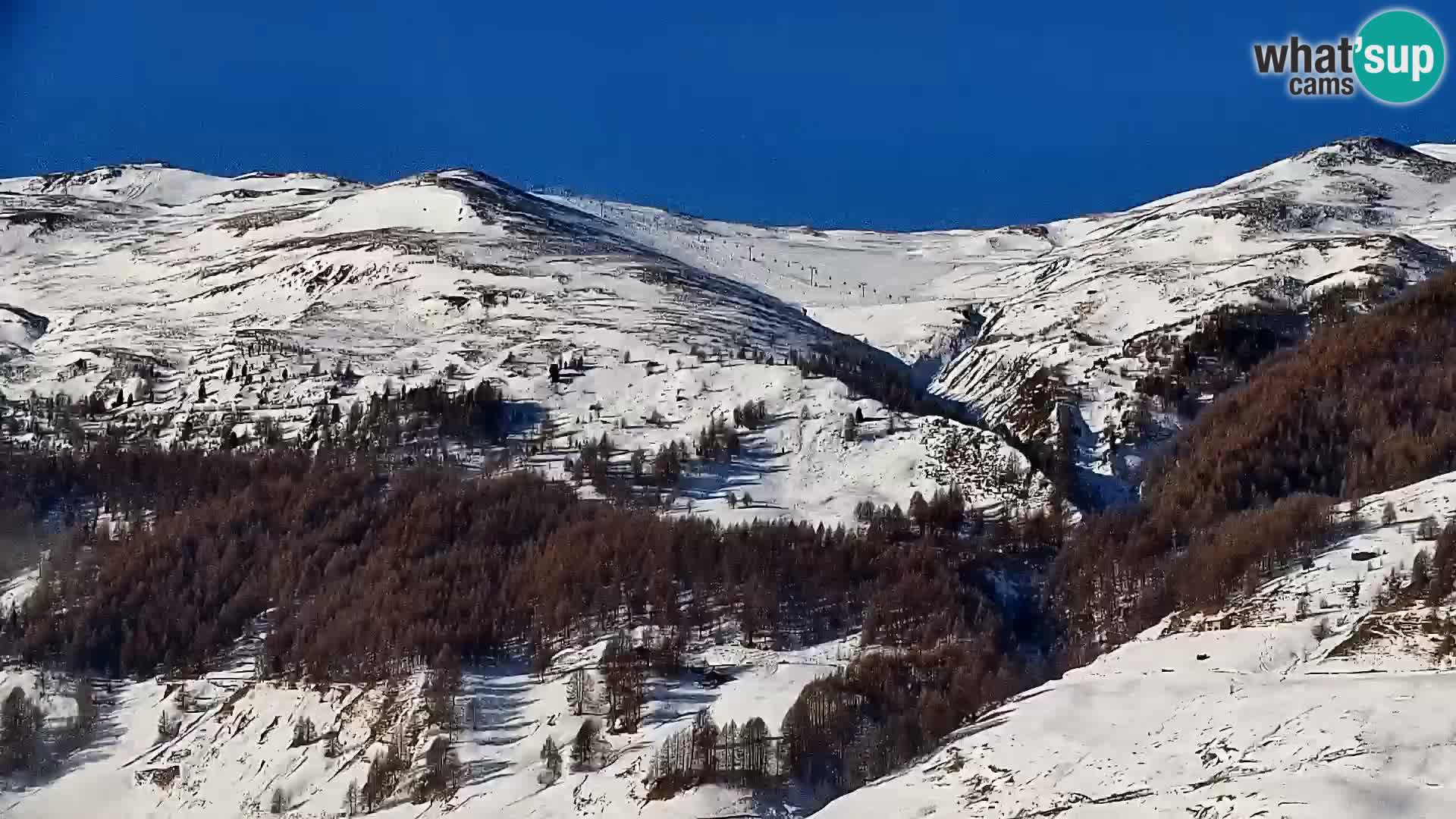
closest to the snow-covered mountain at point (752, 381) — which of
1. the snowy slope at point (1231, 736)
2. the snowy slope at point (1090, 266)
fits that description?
the snowy slope at point (1231, 736)

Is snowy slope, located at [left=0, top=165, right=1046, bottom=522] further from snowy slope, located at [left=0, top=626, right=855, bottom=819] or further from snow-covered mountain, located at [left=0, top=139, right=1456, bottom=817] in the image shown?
snowy slope, located at [left=0, top=626, right=855, bottom=819]

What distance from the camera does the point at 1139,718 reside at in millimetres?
25750

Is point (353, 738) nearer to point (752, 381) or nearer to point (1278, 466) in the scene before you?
point (752, 381)

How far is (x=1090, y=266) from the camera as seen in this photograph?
9638 cm

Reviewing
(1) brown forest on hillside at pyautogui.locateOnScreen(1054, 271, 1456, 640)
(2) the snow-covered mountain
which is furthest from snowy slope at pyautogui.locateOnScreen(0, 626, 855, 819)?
(1) brown forest on hillside at pyautogui.locateOnScreen(1054, 271, 1456, 640)

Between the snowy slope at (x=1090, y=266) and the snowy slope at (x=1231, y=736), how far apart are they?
27634 mm

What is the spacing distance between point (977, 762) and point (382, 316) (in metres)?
62.1

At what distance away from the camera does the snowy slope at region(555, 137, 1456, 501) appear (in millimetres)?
72562

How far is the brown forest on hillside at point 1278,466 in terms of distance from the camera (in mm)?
40438

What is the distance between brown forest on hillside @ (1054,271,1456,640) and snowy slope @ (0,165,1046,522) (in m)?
5.78

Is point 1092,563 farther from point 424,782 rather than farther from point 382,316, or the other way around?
point 382,316

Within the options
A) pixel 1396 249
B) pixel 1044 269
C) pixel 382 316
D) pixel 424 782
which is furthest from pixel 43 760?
pixel 1044 269

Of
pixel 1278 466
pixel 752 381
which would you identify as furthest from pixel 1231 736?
pixel 752 381

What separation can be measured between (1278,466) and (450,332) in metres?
43.1
